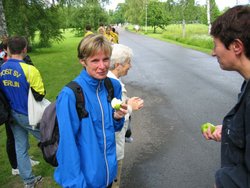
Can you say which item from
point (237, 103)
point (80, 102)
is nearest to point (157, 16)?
point (80, 102)

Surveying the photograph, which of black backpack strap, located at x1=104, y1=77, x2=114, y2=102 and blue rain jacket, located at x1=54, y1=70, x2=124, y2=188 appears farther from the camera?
A: black backpack strap, located at x1=104, y1=77, x2=114, y2=102

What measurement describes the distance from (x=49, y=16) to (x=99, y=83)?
22.6 m

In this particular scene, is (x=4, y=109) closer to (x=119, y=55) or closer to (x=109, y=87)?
(x=119, y=55)

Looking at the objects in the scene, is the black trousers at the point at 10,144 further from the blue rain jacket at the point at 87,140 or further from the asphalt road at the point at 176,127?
the blue rain jacket at the point at 87,140

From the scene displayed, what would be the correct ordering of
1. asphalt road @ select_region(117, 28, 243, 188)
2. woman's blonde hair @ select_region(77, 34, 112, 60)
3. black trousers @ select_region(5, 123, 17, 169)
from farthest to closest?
asphalt road @ select_region(117, 28, 243, 188) → black trousers @ select_region(5, 123, 17, 169) → woman's blonde hair @ select_region(77, 34, 112, 60)

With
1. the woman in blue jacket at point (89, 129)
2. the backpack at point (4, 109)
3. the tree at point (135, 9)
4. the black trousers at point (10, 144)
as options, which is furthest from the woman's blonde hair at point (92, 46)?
the tree at point (135, 9)

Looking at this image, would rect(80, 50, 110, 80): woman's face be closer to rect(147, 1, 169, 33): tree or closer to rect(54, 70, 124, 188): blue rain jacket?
rect(54, 70, 124, 188): blue rain jacket

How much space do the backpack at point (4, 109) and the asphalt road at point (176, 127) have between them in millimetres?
1721

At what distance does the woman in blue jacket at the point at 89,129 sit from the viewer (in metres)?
2.38

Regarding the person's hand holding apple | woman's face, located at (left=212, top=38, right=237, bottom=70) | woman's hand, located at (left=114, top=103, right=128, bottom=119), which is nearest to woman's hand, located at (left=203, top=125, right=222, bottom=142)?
the person's hand holding apple

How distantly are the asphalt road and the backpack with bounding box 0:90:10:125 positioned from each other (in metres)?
1.72

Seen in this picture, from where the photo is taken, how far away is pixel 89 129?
2.45 meters

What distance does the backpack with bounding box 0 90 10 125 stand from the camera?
12.5 feet

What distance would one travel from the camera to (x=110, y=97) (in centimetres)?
269
